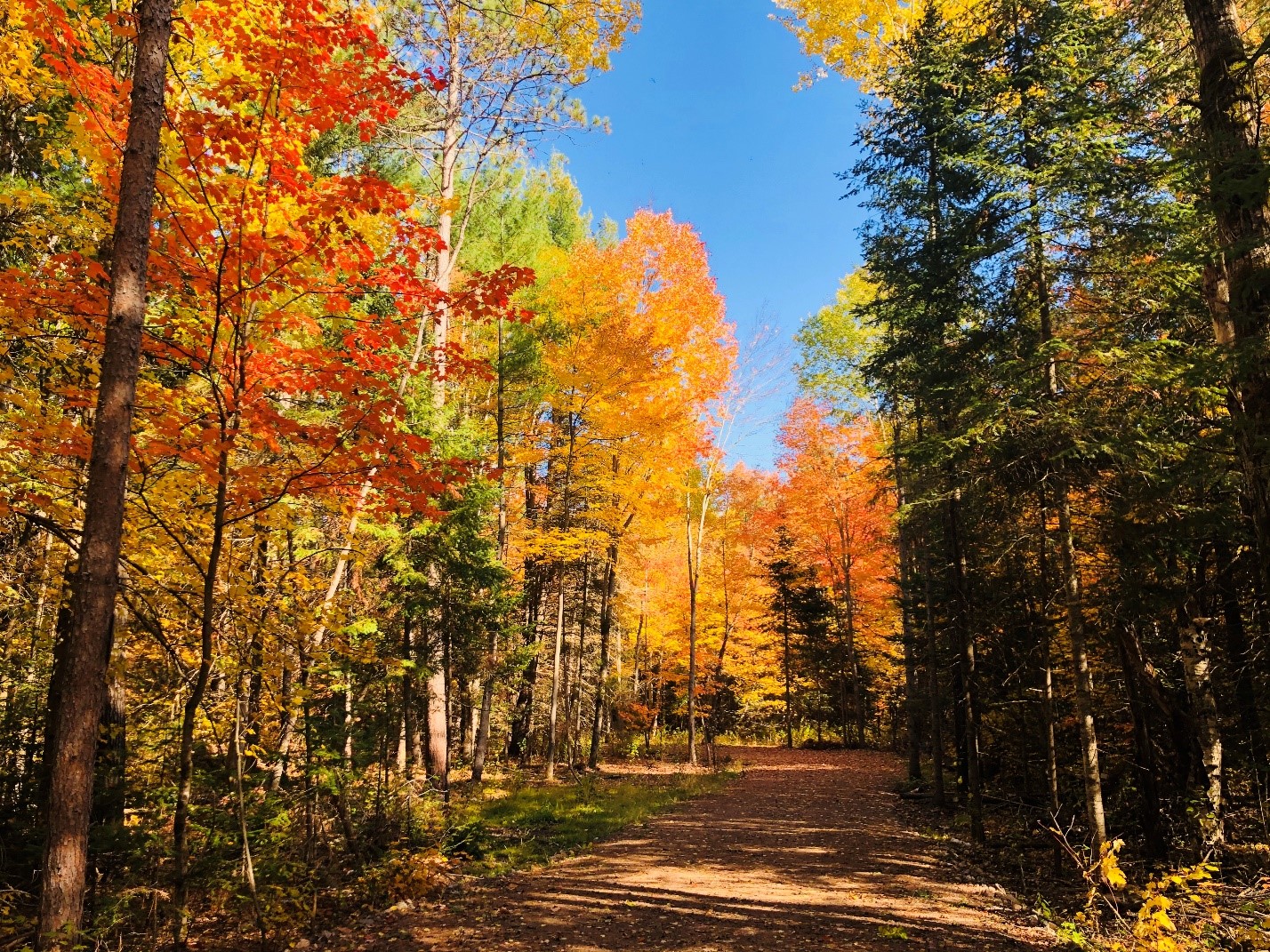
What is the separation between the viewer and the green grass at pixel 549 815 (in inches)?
339

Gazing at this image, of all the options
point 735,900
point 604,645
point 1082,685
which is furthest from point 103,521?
point 604,645

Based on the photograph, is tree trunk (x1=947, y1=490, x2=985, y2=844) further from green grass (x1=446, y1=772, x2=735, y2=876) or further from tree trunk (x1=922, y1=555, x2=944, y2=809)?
green grass (x1=446, y1=772, x2=735, y2=876)

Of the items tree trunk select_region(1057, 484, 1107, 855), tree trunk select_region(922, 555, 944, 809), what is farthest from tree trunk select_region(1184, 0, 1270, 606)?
tree trunk select_region(922, 555, 944, 809)

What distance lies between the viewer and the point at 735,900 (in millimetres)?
6887

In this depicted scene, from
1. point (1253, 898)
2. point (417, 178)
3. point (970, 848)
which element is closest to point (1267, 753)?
point (1253, 898)

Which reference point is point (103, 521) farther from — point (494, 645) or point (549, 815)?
point (494, 645)

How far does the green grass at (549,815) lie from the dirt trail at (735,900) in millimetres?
507

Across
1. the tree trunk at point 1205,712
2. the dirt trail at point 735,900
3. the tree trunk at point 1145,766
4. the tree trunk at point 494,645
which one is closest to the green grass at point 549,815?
the dirt trail at point 735,900

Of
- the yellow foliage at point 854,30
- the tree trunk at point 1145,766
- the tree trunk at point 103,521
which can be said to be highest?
the yellow foliage at point 854,30

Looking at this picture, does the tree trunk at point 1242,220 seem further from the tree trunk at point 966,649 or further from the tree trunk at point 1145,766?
the tree trunk at point 966,649

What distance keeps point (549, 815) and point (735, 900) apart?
16.0 feet

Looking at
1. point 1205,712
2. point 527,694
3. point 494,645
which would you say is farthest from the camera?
point 527,694

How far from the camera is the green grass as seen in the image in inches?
339

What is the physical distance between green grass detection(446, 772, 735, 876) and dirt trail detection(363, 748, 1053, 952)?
0.51 m
